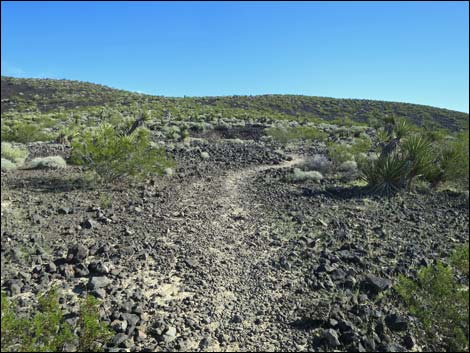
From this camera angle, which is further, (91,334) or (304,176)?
(304,176)

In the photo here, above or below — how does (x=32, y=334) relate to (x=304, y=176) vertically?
below

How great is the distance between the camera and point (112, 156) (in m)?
10.2

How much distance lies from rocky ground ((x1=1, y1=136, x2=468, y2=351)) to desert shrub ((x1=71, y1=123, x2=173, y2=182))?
1.99ft

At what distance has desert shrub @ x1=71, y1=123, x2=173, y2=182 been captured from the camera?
10.1 meters

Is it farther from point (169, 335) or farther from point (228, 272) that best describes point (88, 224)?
point (169, 335)

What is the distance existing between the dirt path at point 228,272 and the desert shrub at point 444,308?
70.7 inches

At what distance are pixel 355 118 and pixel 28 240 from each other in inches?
1937

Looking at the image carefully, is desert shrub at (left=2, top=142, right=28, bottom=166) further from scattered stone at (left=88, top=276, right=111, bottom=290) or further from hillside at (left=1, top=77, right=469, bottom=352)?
scattered stone at (left=88, top=276, right=111, bottom=290)

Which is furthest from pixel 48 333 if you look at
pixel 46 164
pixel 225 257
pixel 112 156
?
pixel 46 164

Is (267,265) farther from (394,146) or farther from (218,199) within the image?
(394,146)

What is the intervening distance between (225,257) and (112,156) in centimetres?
527

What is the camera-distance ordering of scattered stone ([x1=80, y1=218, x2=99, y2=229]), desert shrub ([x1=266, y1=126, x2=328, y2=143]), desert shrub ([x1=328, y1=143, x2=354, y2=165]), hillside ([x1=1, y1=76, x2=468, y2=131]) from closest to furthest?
scattered stone ([x1=80, y1=218, x2=99, y2=229])
desert shrub ([x1=328, y1=143, x2=354, y2=165])
desert shrub ([x1=266, y1=126, x2=328, y2=143])
hillside ([x1=1, y1=76, x2=468, y2=131])

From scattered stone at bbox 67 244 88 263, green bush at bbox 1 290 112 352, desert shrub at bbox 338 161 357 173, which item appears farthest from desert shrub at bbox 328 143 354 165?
green bush at bbox 1 290 112 352

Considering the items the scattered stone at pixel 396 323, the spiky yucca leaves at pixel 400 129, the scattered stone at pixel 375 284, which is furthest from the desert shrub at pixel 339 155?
the scattered stone at pixel 396 323
